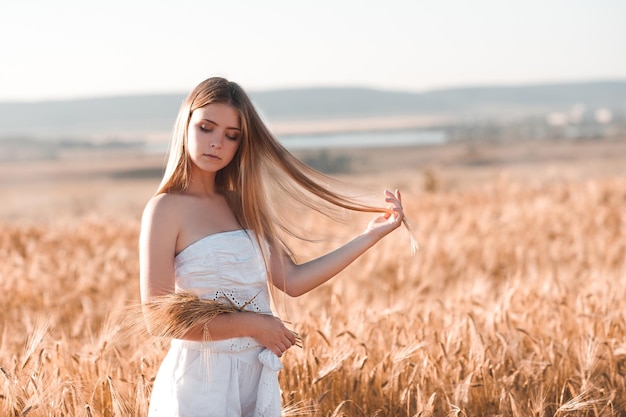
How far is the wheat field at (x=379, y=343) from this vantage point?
3.33 m

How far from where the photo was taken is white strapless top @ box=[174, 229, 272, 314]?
2.82 meters

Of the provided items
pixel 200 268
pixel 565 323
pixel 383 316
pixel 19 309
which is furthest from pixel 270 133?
pixel 19 309

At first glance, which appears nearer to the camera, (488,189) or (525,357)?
(525,357)

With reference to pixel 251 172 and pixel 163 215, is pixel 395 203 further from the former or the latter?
pixel 163 215

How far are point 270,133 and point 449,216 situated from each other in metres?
6.91

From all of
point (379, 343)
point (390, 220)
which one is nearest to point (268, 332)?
point (390, 220)

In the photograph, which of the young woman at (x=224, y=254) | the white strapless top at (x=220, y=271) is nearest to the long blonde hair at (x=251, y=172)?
the young woman at (x=224, y=254)

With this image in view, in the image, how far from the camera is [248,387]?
2857 millimetres

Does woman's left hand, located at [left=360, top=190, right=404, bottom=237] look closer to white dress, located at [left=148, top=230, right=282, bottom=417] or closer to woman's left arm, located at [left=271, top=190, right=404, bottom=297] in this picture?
woman's left arm, located at [left=271, top=190, right=404, bottom=297]

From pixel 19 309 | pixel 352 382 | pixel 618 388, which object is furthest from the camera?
pixel 19 309

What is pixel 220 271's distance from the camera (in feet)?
9.25

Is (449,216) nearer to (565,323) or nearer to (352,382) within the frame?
(565,323)

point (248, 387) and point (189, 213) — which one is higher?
point (189, 213)

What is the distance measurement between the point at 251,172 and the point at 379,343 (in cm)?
129
